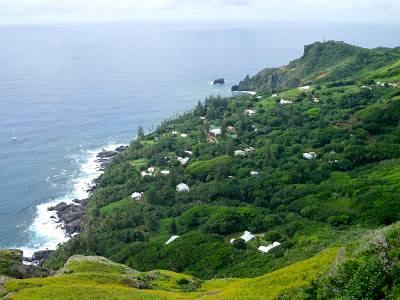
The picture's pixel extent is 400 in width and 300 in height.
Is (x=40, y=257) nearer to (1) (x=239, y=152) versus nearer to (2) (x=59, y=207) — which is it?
(2) (x=59, y=207)

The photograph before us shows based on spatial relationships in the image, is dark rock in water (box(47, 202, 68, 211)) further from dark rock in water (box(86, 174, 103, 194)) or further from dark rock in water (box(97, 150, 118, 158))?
dark rock in water (box(97, 150, 118, 158))

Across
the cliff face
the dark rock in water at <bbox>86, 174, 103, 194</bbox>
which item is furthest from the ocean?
the cliff face

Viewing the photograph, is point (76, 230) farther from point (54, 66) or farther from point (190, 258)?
point (54, 66)

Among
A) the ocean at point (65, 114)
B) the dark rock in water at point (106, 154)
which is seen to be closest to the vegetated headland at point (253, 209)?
the dark rock in water at point (106, 154)

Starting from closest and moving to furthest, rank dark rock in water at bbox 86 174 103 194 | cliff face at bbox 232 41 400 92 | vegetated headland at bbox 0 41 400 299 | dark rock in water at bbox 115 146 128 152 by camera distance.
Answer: vegetated headland at bbox 0 41 400 299, dark rock in water at bbox 86 174 103 194, dark rock in water at bbox 115 146 128 152, cliff face at bbox 232 41 400 92

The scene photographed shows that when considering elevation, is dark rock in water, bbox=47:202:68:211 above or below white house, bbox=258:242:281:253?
below

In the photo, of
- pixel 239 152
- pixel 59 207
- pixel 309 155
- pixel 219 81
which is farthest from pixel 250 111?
pixel 219 81

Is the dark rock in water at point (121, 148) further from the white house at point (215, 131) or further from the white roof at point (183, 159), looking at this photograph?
the white house at point (215, 131)
